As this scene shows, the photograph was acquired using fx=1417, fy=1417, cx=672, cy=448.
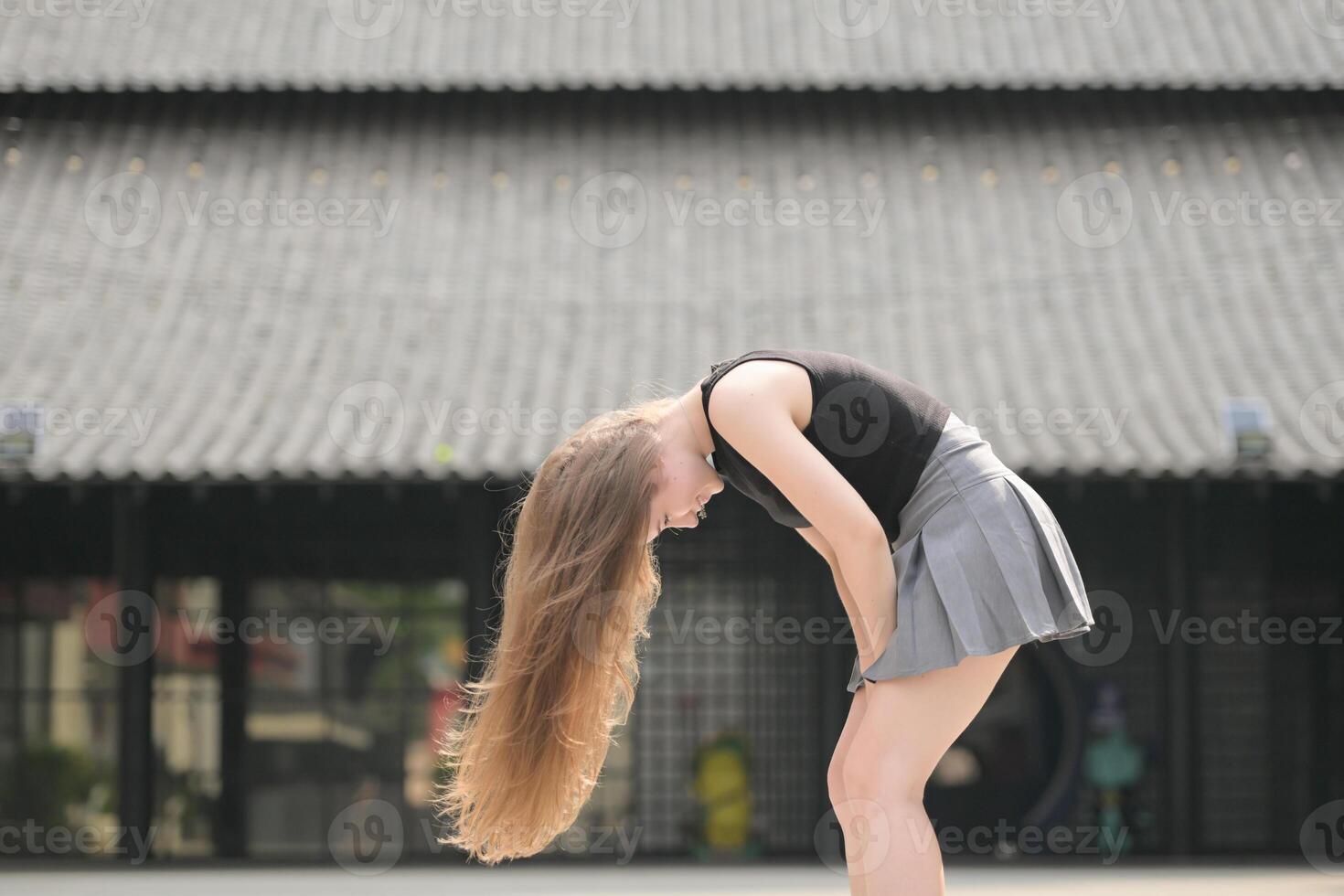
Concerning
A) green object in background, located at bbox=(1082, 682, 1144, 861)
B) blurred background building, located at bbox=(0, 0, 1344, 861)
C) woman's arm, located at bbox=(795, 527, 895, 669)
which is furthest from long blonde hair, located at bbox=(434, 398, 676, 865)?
green object in background, located at bbox=(1082, 682, 1144, 861)

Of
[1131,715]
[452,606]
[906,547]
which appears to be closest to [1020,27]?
Result: [1131,715]

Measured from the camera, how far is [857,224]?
930 cm

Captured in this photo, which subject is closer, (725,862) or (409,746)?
(725,862)

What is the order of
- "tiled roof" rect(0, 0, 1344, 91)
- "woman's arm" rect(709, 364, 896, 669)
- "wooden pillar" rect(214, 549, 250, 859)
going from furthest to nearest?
"tiled roof" rect(0, 0, 1344, 91) < "wooden pillar" rect(214, 549, 250, 859) < "woman's arm" rect(709, 364, 896, 669)

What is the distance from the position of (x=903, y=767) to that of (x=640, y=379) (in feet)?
18.8

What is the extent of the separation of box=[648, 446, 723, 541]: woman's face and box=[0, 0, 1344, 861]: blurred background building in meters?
4.87

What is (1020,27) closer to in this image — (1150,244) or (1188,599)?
(1150,244)

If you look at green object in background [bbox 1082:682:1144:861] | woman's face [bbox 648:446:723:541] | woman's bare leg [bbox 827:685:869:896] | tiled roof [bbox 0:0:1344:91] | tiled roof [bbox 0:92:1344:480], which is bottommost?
green object in background [bbox 1082:682:1144:861]

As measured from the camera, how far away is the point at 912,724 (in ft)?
7.59

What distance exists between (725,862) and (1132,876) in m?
2.18

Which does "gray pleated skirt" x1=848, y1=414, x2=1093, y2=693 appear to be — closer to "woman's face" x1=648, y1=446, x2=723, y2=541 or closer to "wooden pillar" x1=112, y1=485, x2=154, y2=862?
"woman's face" x1=648, y1=446, x2=723, y2=541

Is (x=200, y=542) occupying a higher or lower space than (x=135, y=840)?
higher

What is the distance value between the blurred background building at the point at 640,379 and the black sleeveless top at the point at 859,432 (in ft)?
16.0

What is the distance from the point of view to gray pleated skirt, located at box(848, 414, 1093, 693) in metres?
2.29
